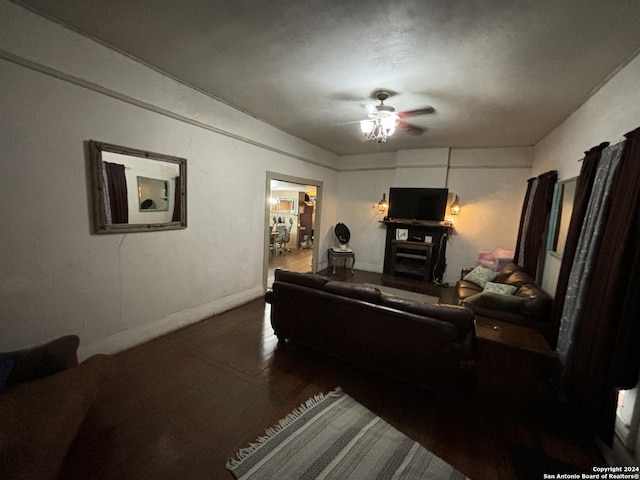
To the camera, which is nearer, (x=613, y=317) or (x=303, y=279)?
(x=613, y=317)

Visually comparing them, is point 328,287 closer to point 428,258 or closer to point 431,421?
point 431,421

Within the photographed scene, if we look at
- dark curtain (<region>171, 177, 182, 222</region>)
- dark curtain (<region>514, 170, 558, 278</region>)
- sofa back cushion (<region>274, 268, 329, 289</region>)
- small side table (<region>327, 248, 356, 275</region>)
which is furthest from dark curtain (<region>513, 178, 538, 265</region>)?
dark curtain (<region>171, 177, 182, 222</region>)

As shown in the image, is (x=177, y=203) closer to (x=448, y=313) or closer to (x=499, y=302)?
(x=448, y=313)

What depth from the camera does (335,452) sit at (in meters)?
1.54

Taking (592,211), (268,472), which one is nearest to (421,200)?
(592,211)

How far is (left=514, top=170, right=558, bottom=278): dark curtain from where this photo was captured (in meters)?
3.19

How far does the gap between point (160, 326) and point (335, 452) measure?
2.22 metres

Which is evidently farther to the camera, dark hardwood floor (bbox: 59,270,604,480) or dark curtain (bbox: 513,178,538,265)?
dark curtain (bbox: 513,178,538,265)

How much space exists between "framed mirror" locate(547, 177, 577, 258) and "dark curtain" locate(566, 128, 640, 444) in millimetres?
1091

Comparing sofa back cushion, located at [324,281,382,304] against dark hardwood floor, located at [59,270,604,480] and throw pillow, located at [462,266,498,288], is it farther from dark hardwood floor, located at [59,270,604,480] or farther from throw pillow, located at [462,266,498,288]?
throw pillow, located at [462,266,498,288]

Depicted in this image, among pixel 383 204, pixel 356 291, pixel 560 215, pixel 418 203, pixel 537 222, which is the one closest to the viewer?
pixel 356 291

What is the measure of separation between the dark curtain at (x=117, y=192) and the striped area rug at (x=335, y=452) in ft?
7.12

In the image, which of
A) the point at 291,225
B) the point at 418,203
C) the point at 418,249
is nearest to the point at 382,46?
the point at 418,203

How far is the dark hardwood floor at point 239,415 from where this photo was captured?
1465 millimetres
